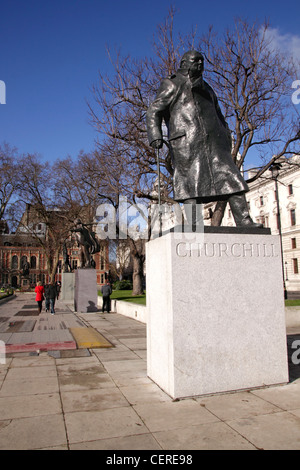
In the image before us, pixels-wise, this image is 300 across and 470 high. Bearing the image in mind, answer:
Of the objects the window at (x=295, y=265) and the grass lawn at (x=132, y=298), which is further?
the window at (x=295, y=265)

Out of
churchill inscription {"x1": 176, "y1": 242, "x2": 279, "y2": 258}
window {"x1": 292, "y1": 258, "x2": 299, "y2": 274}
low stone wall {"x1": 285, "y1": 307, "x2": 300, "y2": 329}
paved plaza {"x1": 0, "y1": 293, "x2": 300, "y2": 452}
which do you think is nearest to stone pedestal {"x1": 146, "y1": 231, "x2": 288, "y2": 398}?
churchill inscription {"x1": 176, "y1": 242, "x2": 279, "y2": 258}

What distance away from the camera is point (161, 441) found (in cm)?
295

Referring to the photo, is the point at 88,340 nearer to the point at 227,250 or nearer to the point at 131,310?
the point at 227,250

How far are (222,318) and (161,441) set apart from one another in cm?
169

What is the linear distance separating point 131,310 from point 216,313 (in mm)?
11303

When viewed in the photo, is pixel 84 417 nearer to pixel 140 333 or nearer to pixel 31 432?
pixel 31 432

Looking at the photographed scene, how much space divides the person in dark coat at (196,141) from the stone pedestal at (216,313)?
680mm

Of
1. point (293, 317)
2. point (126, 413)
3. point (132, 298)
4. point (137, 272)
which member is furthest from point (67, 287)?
point (126, 413)

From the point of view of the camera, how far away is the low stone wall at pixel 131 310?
13.5 metres

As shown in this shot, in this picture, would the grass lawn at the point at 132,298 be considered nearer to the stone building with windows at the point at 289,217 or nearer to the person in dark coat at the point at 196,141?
the person in dark coat at the point at 196,141

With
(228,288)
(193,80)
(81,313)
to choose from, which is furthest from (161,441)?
(81,313)

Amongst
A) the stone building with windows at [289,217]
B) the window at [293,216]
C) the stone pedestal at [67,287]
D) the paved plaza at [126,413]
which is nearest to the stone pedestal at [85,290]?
the stone pedestal at [67,287]

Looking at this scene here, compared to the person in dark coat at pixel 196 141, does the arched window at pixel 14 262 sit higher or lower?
higher
